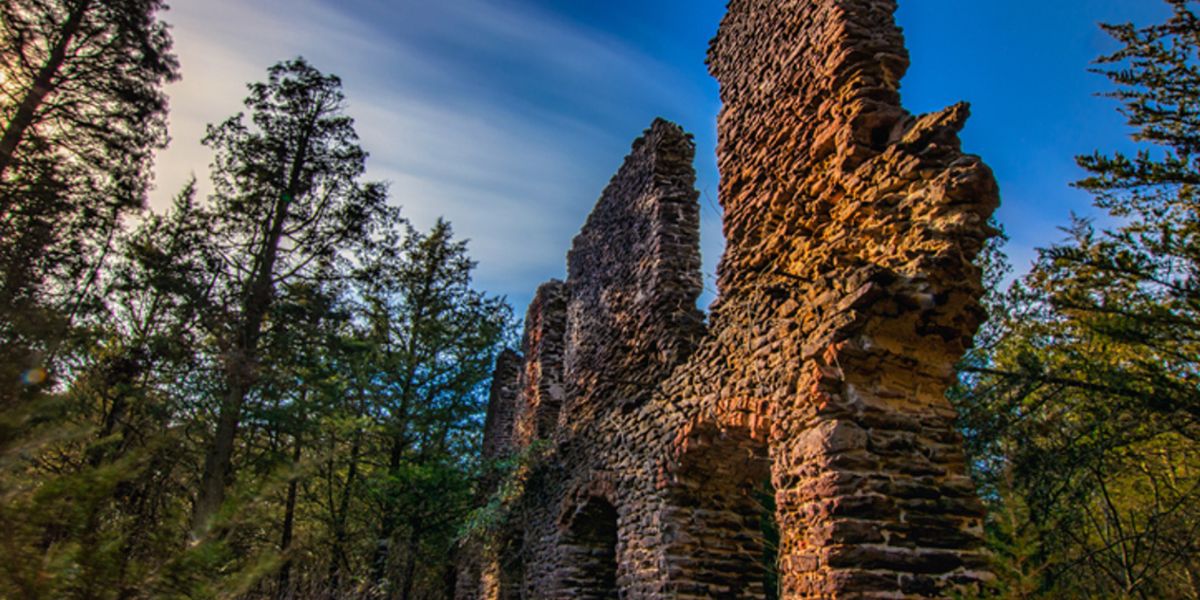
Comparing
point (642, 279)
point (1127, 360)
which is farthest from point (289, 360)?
point (1127, 360)

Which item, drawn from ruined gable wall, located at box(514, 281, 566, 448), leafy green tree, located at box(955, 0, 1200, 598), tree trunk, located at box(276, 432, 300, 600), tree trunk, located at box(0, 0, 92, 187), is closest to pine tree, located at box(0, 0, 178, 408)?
tree trunk, located at box(0, 0, 92, 187)

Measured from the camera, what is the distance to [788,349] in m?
4.91

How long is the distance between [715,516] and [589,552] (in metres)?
3.09

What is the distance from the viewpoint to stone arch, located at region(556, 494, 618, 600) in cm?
871

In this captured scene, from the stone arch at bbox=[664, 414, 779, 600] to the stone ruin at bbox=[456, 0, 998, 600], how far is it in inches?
0.9

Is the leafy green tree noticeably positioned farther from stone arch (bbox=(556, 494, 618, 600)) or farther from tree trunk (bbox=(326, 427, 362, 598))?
tree trunk (bbox=(326, 427, 362, 598))

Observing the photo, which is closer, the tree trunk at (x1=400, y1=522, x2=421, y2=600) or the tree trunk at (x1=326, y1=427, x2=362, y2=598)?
the tree trunk at (x1=326, y1=427, x2=362, y2=598)

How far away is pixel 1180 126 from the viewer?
6.86m

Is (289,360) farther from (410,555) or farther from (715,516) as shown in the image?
(715,516)

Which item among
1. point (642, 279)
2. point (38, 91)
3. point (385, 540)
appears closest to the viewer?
point (642, 279)

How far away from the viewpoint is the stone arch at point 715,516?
624 cm

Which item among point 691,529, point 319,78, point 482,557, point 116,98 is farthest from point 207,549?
point 319,78

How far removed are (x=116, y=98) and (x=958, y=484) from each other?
39.2 ft

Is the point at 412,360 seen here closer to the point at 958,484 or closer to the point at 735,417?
the point at 735,417
